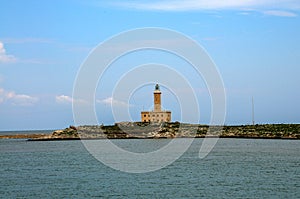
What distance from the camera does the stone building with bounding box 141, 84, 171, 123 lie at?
97.6m

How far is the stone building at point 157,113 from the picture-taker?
97.6 m

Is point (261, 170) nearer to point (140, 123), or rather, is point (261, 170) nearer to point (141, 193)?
point (141, 193)

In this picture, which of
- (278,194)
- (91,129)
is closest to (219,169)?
(278,194)

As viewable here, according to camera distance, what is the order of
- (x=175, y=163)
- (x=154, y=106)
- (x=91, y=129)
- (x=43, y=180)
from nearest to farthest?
(x=43, y=180) → (x=175, y=163) → (x=154, y=106) → (x=91, y=129)

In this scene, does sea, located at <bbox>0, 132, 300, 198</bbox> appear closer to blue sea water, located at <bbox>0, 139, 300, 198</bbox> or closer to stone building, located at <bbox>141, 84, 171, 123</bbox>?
blue sea water, located at <bbox>0, 139, 300, 198</bbox>

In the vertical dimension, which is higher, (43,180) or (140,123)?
(140,123)

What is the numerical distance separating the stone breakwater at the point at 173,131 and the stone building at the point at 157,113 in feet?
4.14

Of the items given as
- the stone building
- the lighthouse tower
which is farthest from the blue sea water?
the lighthouse tower

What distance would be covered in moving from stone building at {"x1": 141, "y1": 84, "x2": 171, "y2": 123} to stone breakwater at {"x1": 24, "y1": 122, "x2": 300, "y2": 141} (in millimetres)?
1262

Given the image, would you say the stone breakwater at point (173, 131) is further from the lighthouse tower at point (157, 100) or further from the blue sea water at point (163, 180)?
the blue sea water at point (163, 180)

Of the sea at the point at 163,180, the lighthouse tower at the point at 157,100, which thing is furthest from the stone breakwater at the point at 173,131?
the sea at the point at 163,180

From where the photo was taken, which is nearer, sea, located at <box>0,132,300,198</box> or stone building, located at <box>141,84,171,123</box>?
sea, located at <box>0,132,300,198</box>

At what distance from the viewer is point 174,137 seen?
8725 cm

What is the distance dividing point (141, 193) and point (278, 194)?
6.69 metres
